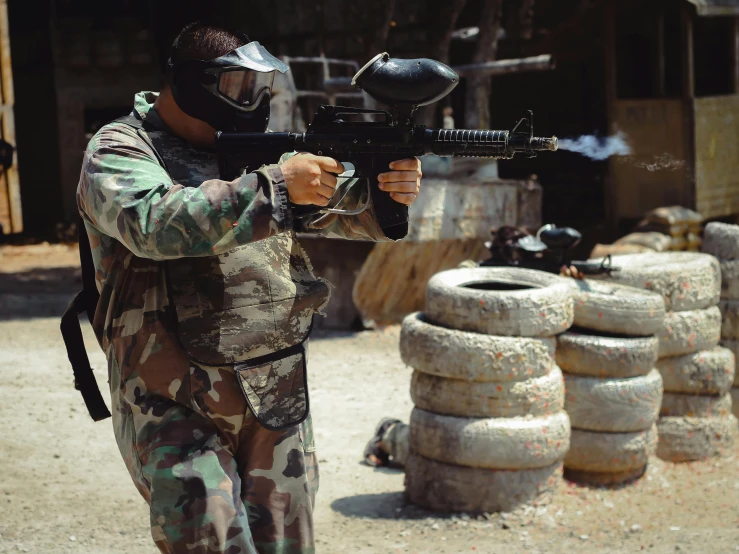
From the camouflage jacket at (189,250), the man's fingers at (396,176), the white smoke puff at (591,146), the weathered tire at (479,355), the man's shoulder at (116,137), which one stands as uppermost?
the man's shoulder at (116,137)

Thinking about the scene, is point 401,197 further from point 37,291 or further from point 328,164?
point 37,291

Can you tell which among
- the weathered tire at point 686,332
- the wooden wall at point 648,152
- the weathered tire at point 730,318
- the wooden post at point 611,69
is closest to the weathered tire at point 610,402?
the weathered tire at point 686,332

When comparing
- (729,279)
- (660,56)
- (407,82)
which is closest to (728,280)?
(729,279)

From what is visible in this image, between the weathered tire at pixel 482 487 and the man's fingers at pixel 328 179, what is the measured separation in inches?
101

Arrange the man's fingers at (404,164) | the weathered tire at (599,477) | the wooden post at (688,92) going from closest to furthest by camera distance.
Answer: the man's fingers at (404,164), the weathered tire at (599,477), the wooden post at (688,92)

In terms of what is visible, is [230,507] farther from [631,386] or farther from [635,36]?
[635,36]

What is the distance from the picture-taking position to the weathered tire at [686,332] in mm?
5758

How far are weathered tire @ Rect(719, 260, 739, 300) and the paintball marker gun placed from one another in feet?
13.9

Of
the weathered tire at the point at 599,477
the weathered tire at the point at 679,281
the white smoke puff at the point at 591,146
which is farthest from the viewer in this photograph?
the weathered tire at the point at 679,281

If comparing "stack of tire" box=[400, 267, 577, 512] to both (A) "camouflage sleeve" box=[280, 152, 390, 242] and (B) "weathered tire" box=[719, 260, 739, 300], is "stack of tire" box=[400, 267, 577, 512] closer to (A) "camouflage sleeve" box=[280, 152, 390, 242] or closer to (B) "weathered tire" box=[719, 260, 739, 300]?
(A) "camouflage sleeve" box=[280, 152, 390, 242]

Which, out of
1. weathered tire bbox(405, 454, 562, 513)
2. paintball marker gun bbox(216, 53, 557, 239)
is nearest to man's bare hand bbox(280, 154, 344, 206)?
paintball marker gun bbox(216, 53, 557, 239)

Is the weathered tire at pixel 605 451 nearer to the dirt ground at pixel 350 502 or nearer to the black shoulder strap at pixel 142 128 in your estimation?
the dirt ground at pixel 350 502

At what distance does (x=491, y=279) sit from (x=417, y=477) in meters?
1.10

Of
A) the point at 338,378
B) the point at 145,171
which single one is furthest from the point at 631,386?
the point at 145,171
